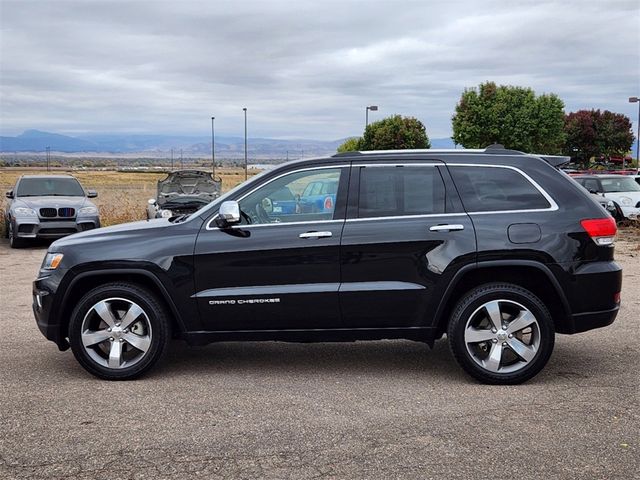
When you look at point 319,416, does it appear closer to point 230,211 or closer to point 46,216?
point 230,211

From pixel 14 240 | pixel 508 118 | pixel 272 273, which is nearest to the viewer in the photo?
pixel 272 273

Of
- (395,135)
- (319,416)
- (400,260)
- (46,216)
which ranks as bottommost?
(319,416)

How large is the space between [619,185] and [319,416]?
743 inches

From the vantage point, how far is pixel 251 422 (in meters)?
4.90

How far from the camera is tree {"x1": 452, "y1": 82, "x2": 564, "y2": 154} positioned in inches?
2591

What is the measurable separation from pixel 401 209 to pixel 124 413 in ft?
8.32

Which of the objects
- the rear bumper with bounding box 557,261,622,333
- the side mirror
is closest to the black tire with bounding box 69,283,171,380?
the side mirror

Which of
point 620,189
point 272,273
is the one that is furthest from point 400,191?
point 620,189

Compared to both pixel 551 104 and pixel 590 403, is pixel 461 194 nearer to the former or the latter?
pixel 590 403

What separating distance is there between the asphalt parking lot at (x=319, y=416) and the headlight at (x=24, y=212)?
Answer: 9277mm

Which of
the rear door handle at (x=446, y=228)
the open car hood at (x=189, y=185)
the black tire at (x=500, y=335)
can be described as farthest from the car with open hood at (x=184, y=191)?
the black tire at (x=500, y=335)

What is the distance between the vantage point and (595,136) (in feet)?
303

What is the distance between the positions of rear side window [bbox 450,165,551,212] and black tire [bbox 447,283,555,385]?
0.64 meters

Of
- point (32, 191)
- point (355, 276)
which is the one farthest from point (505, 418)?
point (32, 191)
